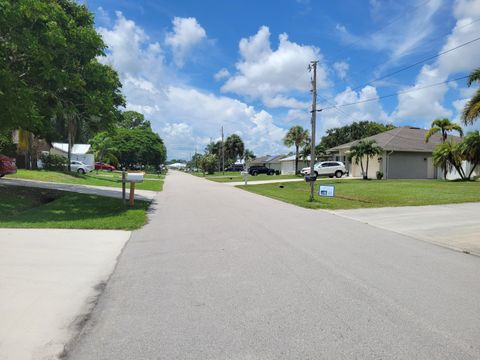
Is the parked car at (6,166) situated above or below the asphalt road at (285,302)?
above

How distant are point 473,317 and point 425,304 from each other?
53cm

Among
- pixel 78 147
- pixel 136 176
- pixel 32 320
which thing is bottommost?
pixel 32 320

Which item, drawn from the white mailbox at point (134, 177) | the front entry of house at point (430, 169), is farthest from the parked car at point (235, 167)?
the white mailbox at point (134, 177)

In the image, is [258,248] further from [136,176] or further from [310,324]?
[136,176]

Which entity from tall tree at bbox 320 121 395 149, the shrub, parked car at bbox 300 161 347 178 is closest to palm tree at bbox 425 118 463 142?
parked car at bbox 300 161 347 178

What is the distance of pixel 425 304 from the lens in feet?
15.7

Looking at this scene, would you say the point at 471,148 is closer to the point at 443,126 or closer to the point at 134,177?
the point at 443,126

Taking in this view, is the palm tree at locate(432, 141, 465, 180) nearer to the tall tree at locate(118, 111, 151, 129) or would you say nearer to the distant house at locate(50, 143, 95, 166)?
the distant house at locate(50, 143, 95, 166)

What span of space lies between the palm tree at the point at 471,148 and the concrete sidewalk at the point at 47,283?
1119 inches

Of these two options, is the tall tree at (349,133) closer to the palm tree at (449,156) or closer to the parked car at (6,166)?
the palm tree at (449,156)

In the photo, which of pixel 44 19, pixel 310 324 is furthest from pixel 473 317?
pixel 44 19

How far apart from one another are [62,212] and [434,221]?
479 inches

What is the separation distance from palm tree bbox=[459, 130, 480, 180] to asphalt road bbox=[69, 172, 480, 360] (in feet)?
80.0

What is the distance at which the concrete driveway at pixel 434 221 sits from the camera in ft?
30.6
